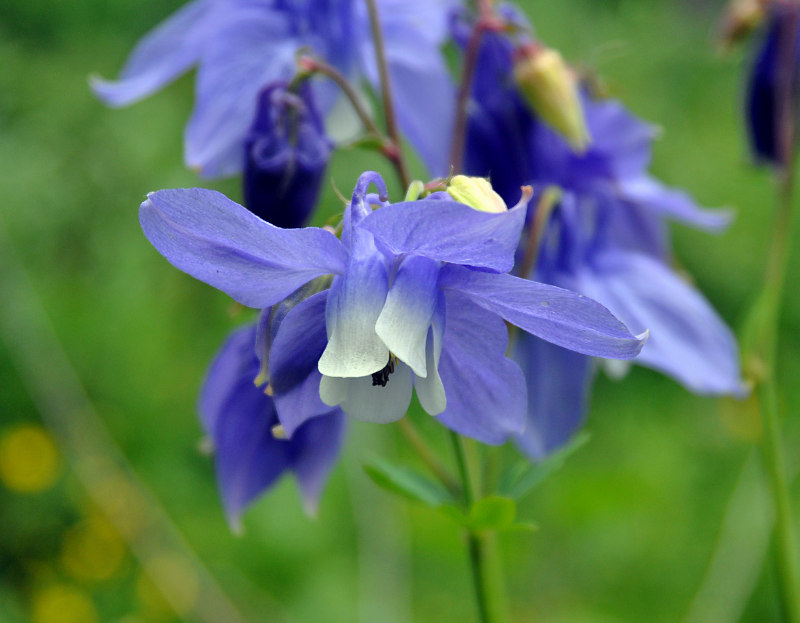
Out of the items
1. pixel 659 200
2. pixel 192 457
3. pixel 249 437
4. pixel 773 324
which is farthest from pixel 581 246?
pixel 192 457

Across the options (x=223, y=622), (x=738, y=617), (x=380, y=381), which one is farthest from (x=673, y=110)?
(x=380, y=381)

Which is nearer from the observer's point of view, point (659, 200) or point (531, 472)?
point (531, 472)

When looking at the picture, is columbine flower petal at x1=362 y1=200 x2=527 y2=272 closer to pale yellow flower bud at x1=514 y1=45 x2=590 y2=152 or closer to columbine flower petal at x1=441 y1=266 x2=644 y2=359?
columbine flower petal at x1=441 y1=266 x2=644 y2=359

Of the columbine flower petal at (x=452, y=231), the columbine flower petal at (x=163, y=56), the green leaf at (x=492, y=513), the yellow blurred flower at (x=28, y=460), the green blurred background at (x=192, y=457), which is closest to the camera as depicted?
the columbine flower petal at (x=452, y=231)

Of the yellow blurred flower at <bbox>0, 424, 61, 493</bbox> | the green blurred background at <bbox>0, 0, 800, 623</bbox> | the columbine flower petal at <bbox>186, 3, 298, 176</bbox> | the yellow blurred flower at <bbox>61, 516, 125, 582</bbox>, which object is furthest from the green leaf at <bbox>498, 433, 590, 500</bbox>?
the yellow blurred flower at <bbox>0, 424, 61, 493</bbox>

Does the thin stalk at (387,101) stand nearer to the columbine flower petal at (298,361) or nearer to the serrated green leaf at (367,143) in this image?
the serrated green leaf at (367,143)

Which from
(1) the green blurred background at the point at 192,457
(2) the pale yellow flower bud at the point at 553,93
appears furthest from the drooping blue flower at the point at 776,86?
(1) the green blurred background at the point at 192,457

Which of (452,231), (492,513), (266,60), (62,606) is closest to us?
(452,231)

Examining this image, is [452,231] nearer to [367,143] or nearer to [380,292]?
[380,292]
